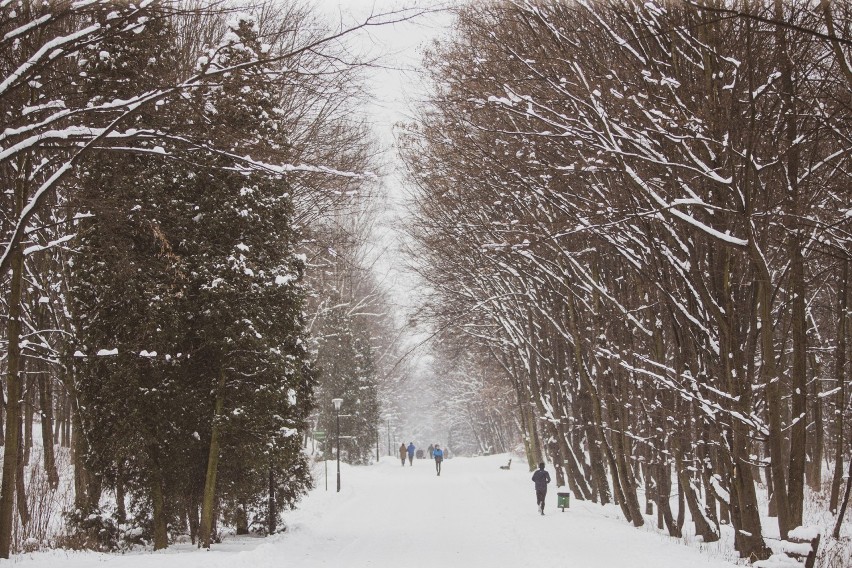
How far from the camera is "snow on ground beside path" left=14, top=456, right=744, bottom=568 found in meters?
11.1

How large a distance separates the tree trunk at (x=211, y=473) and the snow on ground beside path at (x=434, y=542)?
41cm

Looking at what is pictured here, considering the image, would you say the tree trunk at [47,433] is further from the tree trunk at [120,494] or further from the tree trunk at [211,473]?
the tree trunk at [211,473]

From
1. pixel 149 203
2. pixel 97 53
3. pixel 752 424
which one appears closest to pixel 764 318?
pixel 752 424

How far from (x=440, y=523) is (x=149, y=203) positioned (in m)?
10.2

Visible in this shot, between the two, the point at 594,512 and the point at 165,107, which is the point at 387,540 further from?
the point at 165,107

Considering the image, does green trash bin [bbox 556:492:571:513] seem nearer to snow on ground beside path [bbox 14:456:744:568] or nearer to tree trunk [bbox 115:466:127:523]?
snow on ground beside path [bbox 14:456:744:568]

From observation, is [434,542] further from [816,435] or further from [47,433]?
[816,435]

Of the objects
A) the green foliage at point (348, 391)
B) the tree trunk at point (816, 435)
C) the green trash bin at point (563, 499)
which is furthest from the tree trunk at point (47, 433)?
the green foliage at point (348, 391)

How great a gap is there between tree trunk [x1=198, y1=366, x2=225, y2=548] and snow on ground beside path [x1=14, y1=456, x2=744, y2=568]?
407mm

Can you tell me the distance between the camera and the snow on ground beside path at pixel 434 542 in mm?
11078

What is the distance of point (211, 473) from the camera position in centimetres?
1332

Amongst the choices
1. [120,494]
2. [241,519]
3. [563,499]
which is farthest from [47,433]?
[563,499]

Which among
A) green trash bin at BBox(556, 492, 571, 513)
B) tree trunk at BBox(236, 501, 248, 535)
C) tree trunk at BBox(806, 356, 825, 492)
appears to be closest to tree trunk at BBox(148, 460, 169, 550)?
tree trunk at BBox(236, 501, 248, 535)

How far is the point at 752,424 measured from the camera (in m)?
9.79
